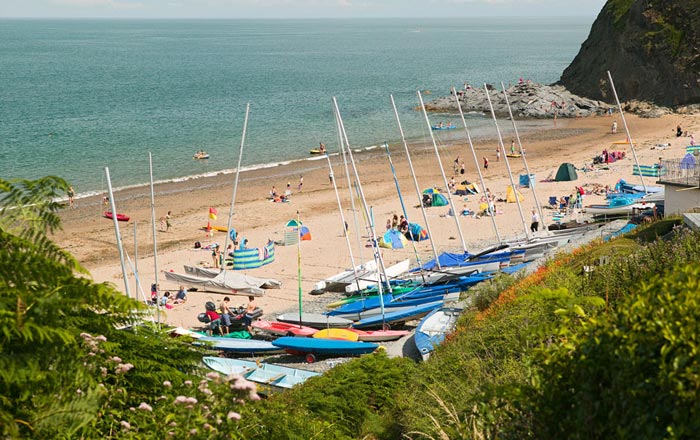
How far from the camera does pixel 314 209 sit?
44.4 m

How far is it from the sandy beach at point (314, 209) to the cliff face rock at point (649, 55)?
643cm

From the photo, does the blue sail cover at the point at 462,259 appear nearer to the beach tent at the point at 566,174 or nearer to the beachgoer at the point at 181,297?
the beachgoer at the point at 181,297

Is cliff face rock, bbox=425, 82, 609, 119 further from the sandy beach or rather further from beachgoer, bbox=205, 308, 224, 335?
beachgoer, bbox=205, 308, 224, 335

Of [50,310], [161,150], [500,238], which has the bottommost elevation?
[500,238]

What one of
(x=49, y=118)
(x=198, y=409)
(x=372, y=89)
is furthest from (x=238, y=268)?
(x=372, y=89)

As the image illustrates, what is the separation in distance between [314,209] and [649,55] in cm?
4686

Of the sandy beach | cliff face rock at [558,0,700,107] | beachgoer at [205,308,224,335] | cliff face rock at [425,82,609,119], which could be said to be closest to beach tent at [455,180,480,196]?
the sandy beach

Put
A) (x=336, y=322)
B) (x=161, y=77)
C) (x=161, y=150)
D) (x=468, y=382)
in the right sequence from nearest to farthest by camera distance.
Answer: (x=468, y=382)
(x=336, y=322)
(x=161, y=150)
(x=161, y=77)

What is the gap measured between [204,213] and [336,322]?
71.4 ft

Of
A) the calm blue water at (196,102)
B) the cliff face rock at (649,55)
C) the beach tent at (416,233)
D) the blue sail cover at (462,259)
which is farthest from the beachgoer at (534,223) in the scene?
the cliff face rock at (649,55)

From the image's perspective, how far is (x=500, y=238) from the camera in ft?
111

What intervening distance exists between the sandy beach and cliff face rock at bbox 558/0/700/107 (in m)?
6.43

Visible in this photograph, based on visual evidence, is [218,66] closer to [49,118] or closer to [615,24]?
[49,118]

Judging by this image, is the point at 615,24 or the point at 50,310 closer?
the point at 50,310
